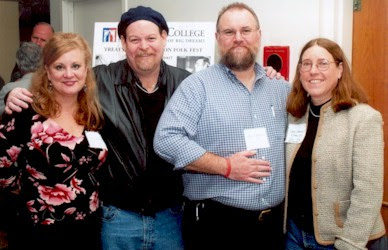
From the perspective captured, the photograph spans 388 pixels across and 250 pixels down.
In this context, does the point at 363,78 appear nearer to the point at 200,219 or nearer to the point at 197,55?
the point at 197,55

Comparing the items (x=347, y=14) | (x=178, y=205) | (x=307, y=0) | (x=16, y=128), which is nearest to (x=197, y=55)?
(x=307, y=0)

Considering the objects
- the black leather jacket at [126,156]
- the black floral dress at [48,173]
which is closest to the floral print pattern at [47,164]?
the black floral dress at [48,173]

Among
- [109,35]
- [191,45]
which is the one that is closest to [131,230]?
[191,45]

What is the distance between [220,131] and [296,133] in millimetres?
347

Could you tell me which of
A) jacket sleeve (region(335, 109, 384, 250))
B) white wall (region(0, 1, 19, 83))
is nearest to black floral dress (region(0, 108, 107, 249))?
jacket sleeve (region(335, 109, 384, 250))

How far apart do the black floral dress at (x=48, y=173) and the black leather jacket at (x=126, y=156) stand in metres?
0.12

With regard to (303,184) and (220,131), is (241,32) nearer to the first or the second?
(220,131)

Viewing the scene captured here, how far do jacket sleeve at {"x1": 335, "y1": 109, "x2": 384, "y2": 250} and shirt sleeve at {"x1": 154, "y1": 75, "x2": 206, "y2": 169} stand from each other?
25.2 inches

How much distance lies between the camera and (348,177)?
178cm

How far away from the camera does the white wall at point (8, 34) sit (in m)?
6.09

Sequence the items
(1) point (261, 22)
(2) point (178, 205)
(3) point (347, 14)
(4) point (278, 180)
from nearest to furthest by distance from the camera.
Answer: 1. (4) point (278, 180)
2. (2) point (178, 205)
3. (3) point (347, 14)
4. (1) point (261, 22)

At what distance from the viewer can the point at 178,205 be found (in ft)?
7.21

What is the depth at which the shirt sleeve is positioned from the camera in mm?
1920

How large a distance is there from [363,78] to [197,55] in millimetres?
1042
